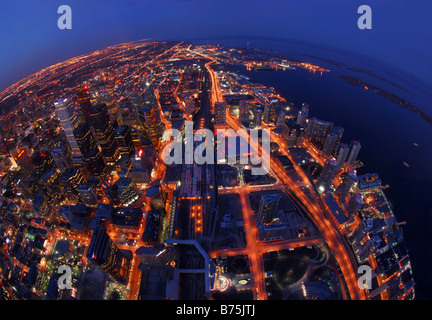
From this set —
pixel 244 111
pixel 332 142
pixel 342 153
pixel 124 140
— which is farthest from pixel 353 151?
pixel 124 140

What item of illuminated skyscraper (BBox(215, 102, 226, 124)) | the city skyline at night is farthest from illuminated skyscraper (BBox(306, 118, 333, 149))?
illuminated skyscraper (BBox(215, 102, 226, 124))

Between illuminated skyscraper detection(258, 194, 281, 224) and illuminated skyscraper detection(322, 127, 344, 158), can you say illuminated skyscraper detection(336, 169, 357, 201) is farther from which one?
illuminated skyscraper detection(258, 194, 281, 224)

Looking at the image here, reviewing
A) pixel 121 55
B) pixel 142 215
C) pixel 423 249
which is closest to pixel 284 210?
pixel 423 249

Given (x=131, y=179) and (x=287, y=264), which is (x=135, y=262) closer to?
(x=131, y=179)

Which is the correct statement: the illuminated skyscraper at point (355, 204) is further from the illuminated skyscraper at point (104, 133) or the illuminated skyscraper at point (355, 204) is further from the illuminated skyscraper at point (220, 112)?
the illuminated skyscraper at point (104, 133)

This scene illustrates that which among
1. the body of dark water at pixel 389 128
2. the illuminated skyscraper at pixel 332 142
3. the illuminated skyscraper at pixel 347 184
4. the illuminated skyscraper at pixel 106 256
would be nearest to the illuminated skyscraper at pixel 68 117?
the illuminated skyscraper at pixel 106 256

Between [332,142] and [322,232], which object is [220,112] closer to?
[332,142]
